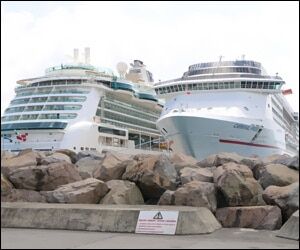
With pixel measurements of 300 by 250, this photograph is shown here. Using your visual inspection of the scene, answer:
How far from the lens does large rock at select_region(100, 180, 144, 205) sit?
342 inches

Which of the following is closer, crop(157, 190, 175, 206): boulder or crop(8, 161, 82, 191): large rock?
crop(157, 190, 175, 206): boulder

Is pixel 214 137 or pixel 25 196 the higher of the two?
pixel 214 137

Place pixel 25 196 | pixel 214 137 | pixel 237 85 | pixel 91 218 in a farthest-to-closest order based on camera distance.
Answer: pixel 237 85, pixel 214 137, pixel 25 196, pixel 91 218

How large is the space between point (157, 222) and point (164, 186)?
7.42ft

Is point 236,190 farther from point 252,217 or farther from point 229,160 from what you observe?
point 229,160

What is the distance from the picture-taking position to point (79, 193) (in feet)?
28.0

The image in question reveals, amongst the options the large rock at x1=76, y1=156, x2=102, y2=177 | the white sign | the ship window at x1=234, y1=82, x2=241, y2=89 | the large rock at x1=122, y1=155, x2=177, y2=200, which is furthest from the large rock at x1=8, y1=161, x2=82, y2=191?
the ship window at x1=234, y1=82, x2=241, y2=89

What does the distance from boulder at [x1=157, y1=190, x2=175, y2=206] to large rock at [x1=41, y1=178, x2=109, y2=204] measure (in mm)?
1085

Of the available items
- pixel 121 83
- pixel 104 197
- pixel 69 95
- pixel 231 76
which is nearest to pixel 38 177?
pixel 104 197

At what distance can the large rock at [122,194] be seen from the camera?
8695mm

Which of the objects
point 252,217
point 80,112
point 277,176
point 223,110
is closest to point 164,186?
point 252,217

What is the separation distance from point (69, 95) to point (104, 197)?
4477 centimetres

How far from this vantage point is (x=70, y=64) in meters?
59.2

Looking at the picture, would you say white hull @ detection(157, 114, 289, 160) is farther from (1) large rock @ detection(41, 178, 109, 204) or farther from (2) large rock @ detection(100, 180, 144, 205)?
(1) large rock @ detection(41, 178, 109, 204)
